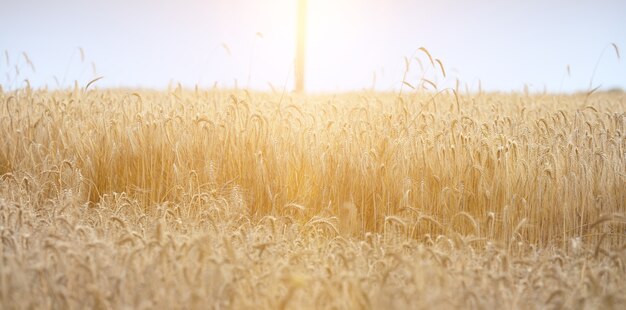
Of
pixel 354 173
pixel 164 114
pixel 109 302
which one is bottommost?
pixel 109 302

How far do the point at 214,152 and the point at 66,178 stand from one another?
1.04 meters

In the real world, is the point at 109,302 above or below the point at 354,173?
below

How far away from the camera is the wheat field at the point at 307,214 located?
2119 mm

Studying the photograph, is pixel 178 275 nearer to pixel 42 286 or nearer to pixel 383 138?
pixel 42 286

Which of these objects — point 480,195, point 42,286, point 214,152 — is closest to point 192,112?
point 214,152

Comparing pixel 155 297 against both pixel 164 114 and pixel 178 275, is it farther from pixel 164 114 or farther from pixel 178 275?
pixel 164 114

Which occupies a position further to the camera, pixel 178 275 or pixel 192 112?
pixel 192 112

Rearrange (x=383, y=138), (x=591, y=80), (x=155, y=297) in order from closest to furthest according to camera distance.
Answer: (x=155, y=297) → (x=383, y=138) → (x=591, y=80)

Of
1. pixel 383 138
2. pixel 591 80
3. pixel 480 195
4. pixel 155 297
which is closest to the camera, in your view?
pixel 155 297

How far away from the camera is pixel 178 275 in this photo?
2160 mm

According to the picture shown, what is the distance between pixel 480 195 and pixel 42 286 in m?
2.49

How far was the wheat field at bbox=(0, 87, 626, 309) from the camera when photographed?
212 cm

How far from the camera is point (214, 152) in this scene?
13.6 ft

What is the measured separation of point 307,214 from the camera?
12.1ft
